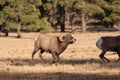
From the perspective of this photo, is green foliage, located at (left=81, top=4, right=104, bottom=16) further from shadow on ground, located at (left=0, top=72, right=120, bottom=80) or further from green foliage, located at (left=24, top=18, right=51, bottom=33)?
shadow on ground, located at (left=0, top=72, right=120, bottom=80)

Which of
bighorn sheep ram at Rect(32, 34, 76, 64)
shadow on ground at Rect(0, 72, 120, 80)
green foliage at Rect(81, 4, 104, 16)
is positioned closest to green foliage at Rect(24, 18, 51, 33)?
green foliage at Rect(81, 4, 104, 16)

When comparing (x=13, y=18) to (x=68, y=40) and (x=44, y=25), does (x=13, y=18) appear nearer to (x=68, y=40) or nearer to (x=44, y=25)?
(x=44, y=25)

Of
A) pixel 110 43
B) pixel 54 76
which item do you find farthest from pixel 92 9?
pixel 54 76

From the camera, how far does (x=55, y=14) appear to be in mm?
62344

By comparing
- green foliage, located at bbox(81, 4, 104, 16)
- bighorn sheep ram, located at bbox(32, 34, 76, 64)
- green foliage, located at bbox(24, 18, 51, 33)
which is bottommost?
green foliage, located at bbox(24, 18, 51, 33)

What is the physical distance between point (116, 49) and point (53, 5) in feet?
128

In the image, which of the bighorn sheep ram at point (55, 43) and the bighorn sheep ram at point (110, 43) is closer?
the bighorn sheep ram at point (110, 43)

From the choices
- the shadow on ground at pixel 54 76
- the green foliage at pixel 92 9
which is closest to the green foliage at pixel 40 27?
the green foliage at pixel 92 9

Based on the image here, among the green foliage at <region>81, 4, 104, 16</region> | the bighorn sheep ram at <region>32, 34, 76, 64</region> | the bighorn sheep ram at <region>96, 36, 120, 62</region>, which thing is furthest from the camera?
the green foliage at <region>81, 4, 104, 16</region>

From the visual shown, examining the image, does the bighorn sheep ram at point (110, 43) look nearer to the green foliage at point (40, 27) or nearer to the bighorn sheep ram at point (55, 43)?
the bighorn sheep ram at point (55, 43)

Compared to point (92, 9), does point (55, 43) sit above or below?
above

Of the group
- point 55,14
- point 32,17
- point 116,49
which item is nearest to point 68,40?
point 116,49

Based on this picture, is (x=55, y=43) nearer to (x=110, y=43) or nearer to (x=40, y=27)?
(x=110, y=43)

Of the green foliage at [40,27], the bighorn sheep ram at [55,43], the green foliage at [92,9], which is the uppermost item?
the bighorn sheep ram at [55,43]
